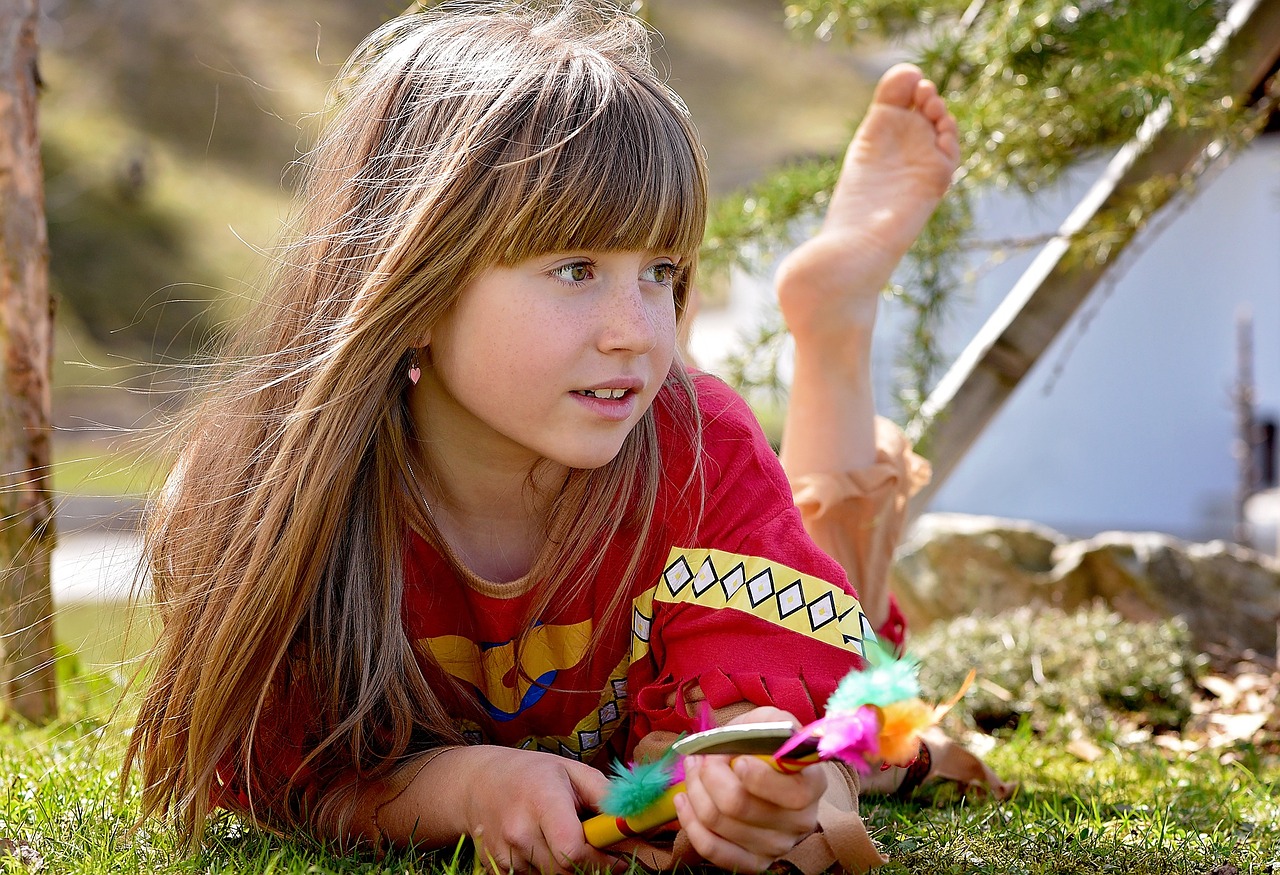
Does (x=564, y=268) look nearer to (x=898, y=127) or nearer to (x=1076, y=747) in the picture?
(x=898, y=127)

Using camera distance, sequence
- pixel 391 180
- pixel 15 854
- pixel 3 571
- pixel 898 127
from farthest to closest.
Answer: pixel 898 127
pixel 3 571
pixel 391 180
pixel 15 854

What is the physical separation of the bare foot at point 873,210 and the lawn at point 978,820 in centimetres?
79

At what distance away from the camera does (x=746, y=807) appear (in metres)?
1.04

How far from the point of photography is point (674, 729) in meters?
1.34

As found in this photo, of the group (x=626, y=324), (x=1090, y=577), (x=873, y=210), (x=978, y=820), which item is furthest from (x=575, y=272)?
(x=1090, y=577)

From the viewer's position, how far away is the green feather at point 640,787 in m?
1.13

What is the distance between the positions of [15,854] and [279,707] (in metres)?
0.30

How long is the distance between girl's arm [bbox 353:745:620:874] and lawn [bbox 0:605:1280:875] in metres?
0.04

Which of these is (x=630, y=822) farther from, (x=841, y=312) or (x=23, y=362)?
(x=23, y=362)

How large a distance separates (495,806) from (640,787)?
0.19m

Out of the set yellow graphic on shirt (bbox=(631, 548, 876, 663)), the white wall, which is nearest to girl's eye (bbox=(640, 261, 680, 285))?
yellow graphic on shirt (bbox=(631, 548, 876, 663))

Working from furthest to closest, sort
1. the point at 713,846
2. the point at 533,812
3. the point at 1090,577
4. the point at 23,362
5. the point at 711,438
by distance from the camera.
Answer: the point at 1090,577
the point at 23,362
the point at 711,438
the point at 533,812
the point at 713,846

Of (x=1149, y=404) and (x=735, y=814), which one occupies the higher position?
(x=735, y=814)

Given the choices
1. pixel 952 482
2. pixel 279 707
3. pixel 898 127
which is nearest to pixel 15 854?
pixel 279 707
